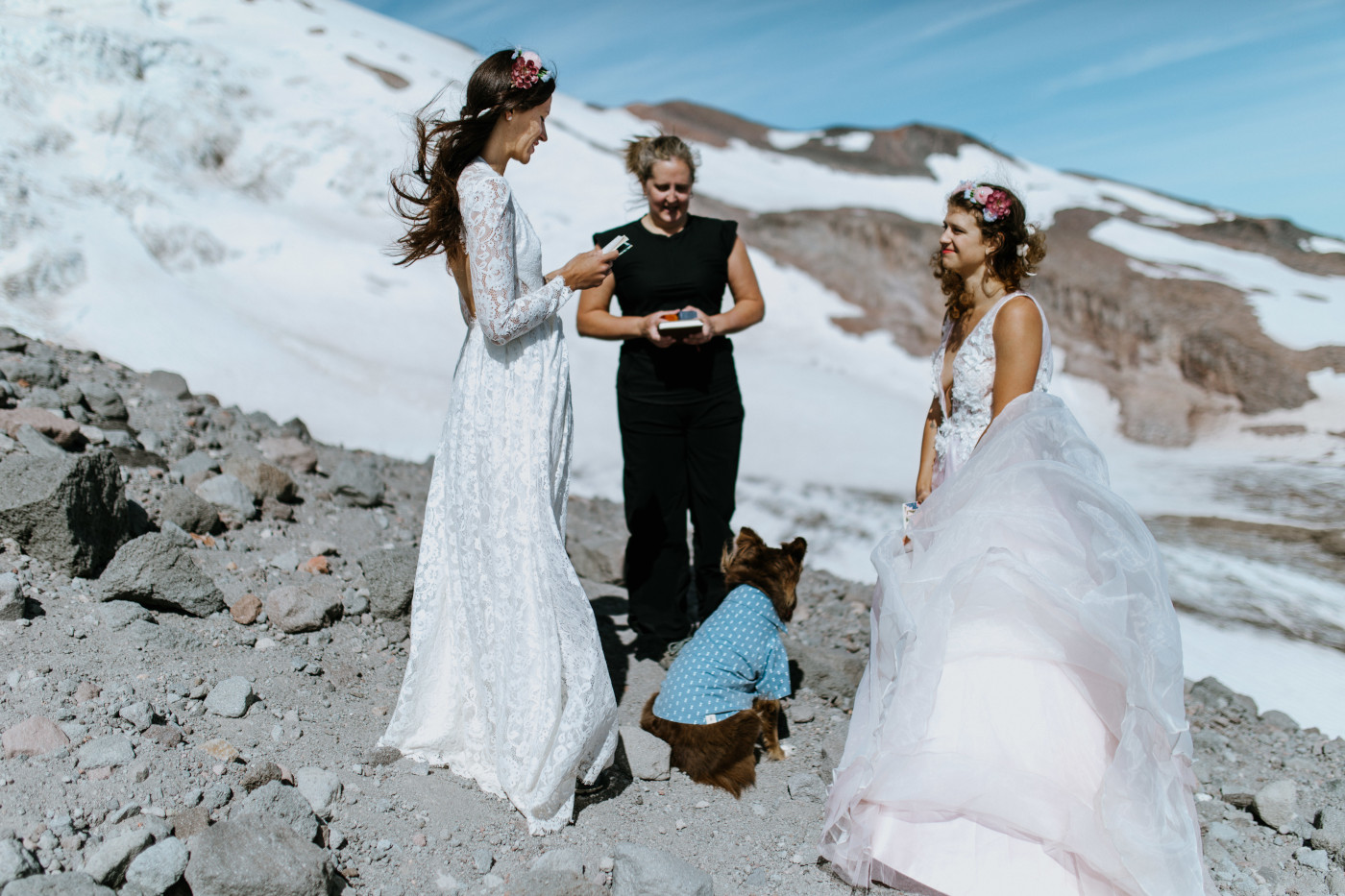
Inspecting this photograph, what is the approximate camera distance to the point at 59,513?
312 cm

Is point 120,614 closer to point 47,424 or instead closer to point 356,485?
point 47,424

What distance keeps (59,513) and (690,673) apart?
91.9 inches

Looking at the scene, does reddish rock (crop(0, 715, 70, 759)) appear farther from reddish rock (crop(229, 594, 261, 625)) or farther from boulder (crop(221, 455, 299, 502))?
boulder (crop(221, 455, 299, 502))

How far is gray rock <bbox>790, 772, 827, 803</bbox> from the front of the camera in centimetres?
281

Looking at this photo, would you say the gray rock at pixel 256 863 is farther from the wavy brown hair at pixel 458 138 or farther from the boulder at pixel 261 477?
the boulder at pixel 261 477

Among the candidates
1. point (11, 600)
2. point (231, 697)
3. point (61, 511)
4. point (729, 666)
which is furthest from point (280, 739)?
point (729, 666)

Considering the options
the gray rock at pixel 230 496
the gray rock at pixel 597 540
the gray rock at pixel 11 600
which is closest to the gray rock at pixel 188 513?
the gray rock at pixel 230 496

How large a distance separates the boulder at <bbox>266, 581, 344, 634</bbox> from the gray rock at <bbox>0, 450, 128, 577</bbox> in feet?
2.09

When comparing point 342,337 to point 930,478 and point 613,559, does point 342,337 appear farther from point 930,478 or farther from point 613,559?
point 930,478

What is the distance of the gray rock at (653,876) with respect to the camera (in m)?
2.20

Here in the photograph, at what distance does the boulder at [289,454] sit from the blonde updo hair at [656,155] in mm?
2522

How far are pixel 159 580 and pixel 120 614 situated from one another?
18cm

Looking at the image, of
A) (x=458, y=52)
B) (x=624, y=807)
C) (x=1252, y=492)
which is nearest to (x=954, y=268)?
(x=624, y=807)

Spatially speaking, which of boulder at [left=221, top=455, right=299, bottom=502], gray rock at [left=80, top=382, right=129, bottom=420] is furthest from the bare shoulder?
gray rock at [left=80, top=382, right=129, bottom=420]
